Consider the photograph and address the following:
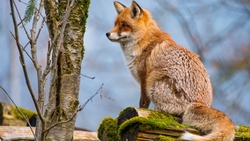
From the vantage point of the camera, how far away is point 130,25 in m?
7.31

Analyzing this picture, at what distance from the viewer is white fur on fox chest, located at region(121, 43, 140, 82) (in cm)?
687

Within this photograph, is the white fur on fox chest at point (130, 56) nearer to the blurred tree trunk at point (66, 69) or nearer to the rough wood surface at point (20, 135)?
the rough wood surface at point (20, 135)

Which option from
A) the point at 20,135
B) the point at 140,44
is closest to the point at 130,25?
the point at 140,44

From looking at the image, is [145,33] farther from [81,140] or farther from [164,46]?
[81,140]

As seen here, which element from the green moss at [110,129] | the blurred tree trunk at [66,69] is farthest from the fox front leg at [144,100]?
the blurred tree trunk at [66,69]

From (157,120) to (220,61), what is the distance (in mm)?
5654

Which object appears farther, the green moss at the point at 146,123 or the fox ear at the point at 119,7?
the fox ear at the point at 119,7

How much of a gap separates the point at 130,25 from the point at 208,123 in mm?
2668

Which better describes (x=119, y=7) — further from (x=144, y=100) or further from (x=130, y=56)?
(x=144, y=100)

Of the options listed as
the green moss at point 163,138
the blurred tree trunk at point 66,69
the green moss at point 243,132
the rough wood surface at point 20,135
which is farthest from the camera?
the rough wood surface at point 20,135

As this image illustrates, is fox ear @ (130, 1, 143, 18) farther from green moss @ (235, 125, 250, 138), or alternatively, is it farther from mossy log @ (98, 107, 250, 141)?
green moss @ (235, 125, 250, 138)

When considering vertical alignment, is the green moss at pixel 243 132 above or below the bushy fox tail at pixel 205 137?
above


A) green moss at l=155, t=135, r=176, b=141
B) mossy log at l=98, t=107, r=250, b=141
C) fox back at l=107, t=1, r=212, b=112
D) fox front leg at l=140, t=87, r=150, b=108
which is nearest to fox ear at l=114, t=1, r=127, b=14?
fox back at l=107, t=1, r=212, b=112

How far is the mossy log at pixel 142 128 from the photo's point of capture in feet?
15.3
